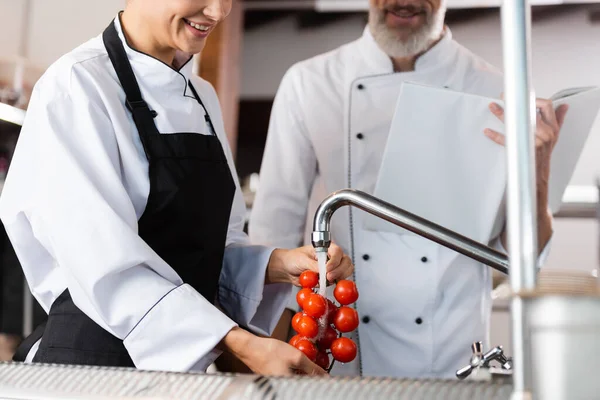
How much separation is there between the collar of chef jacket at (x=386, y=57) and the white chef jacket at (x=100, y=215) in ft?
3.28

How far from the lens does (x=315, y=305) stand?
1.20 m

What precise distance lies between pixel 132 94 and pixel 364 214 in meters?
0.92

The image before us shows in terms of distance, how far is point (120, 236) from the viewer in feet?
3.76

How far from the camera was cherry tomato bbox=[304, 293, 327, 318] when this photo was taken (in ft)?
3.94

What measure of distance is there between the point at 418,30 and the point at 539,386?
68.2 inches

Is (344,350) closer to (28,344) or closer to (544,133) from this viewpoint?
(28,344)

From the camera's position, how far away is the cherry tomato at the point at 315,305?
3.94ft

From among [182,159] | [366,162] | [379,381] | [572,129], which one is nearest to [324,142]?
[366,162]

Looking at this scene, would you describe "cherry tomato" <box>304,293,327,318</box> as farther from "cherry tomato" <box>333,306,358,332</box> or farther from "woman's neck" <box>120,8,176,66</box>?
"woman's neck" <box>120,8,176,66</box>

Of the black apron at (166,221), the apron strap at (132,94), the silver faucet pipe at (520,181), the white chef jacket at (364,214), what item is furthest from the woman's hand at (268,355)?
the white chef jacket at (364,214)

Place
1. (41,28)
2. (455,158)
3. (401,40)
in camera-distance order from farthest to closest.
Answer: (41,28)
(401,40)
(455,158)

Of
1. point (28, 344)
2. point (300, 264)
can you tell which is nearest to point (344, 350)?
point (300, 264)

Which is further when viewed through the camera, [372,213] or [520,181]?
[372,213]

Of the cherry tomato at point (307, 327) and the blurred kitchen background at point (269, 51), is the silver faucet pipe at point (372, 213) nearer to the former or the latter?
the cherry tomato at point (307, 327)
